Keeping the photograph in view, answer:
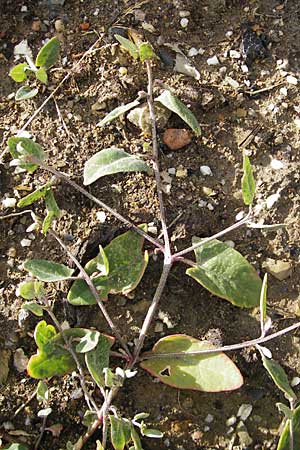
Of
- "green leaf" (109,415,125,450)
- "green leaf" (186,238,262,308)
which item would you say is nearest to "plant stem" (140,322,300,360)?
"green leaf" (186,238,262,308)

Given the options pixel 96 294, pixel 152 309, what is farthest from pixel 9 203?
pixel 152 309

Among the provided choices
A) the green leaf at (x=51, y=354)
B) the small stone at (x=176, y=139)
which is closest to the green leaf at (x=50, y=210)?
the green leaf at (x=51, y=354)

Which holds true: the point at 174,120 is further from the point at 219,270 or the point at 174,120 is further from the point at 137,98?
the point at 219,270

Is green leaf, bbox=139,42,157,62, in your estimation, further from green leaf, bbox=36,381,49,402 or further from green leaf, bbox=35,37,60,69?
green leaf, bbox=36,381,49,402

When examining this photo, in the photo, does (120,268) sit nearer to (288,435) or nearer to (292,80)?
(288,435)

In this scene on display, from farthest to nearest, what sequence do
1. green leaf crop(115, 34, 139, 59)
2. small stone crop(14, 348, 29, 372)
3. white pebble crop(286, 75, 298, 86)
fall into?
white pebble crop(286, 75, 298, 86) → green leaf crop(115, 34, 139, 59) → small stone crop(14, 348, 29, 372)

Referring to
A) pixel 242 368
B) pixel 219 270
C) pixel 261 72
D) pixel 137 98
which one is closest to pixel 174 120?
pixel 137 98

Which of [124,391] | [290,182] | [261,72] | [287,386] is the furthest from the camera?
[261,72]
